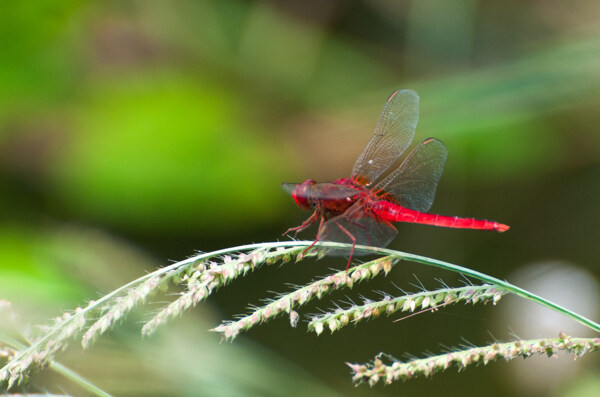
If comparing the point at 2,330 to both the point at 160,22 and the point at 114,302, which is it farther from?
the point at 160,22

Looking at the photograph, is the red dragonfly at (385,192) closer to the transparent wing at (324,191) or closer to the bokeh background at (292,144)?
the transparent wing at (324,191)

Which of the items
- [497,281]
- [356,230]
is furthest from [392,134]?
[497,281]

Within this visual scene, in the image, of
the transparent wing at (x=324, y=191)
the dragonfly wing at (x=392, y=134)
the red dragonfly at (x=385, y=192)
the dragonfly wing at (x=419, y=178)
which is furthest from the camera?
the dragonfly wing at (x=392, y=134)

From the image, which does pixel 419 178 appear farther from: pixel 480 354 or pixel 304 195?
pixel 480 354

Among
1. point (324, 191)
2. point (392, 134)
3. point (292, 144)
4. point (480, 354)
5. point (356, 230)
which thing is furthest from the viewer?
point (292, 144)

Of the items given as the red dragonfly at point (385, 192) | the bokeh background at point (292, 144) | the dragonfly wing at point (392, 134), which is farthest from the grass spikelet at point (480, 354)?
the bokeh background at point (292, 144)

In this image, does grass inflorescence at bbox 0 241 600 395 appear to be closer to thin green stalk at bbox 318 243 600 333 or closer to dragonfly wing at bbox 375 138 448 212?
thin green stalk at bbox 318 243 600 333

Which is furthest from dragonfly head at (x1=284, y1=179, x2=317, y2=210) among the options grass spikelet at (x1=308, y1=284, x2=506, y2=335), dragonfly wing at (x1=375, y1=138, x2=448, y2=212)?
grass spikelet at (x1=308, y1=284, x2=506, y2=335)
